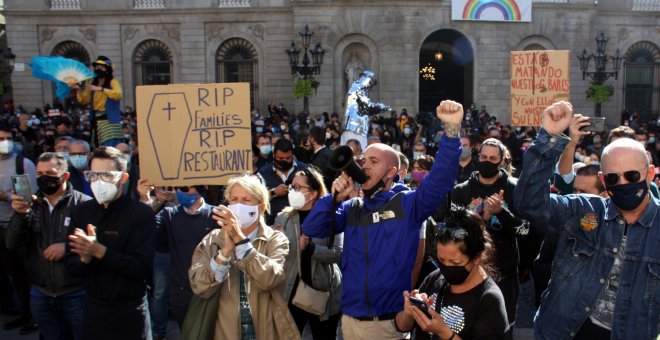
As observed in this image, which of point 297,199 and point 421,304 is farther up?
point 297,199

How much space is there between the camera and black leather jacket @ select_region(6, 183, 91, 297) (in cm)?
445

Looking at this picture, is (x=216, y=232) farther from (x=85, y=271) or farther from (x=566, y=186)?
(x=566, y=186)

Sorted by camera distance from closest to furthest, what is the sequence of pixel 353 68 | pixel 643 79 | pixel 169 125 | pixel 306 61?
pixel 169 125
pixel 306 61
pixel 353 68
pixel 643 79

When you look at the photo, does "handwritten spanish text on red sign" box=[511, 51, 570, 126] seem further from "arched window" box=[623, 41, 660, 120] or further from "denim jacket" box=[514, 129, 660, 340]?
"arched window" box=[623, 41, 660, 120]

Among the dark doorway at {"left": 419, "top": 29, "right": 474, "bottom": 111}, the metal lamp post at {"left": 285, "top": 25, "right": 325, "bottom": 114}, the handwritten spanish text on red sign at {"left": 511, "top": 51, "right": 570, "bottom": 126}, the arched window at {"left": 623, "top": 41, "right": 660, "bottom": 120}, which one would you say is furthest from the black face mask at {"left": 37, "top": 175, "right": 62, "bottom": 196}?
the arched window at {"left": 623, "top": 41, "right": 660, "bottom": 120}

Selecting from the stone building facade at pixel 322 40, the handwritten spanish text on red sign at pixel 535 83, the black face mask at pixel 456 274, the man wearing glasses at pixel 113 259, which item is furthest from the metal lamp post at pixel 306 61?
the black face mask at pixel 456 274

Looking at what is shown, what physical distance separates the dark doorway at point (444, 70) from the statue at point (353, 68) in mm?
3873

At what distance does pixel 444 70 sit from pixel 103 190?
27.7m

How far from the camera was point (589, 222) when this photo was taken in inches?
115

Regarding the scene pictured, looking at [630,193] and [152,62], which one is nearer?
[630,193]

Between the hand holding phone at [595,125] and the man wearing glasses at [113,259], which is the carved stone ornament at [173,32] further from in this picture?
the hand holding phone at [595,125]

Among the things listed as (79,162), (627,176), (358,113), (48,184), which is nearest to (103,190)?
(48,184)

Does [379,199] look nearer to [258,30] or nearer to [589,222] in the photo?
[589,222]

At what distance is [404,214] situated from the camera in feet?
11.6
